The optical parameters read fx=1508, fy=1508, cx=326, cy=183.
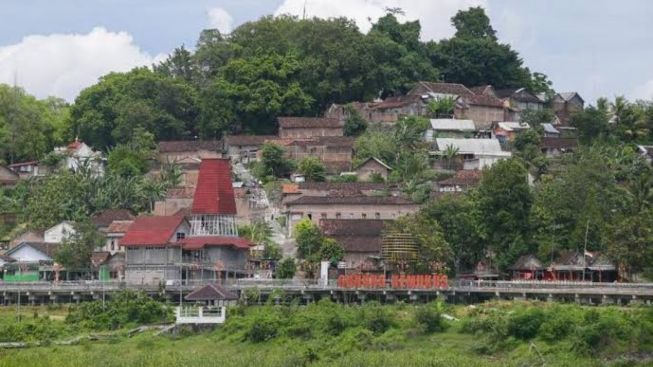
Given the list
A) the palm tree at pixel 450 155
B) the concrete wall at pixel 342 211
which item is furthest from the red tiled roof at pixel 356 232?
the palm tree at pixel 450 155

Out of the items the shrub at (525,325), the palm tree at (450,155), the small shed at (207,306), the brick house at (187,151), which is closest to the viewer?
the shrub at (525,325)

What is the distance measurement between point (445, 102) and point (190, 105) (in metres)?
18.6

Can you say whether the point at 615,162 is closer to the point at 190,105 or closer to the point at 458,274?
the point at 458,274

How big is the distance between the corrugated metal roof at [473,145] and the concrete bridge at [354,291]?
24.1 meters

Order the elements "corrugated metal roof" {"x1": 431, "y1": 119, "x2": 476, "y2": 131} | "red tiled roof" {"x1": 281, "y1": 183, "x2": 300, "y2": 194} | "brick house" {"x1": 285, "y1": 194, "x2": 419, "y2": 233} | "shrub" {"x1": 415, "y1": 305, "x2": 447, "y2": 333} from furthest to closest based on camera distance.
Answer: "corrugated metal roof" {"x1": 431, "y1": 119, "x2": 476, "y2": 131} → "red tiled roof" {"x1": 281, "y1": 183, "x2": 300, "y2": 194} → "brick house" {"x1": 285, "y1": 194, "x2": 419, "y2": 233} → "shrub" {"x1": 415, "y1": 305, "x2": 447, "y2": 333}

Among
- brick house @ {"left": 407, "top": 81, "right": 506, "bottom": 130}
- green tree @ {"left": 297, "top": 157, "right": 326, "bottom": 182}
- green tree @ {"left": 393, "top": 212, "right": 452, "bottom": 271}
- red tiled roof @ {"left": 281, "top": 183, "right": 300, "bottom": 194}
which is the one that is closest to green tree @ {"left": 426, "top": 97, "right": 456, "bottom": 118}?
brick house @ {"left": 407, "top": 81, "right": 506, "bottom": 130}

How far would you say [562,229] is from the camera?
76.8 m

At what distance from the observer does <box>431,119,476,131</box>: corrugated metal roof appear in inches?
3890

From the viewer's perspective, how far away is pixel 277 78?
102 metres

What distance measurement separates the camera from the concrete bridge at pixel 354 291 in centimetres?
6812

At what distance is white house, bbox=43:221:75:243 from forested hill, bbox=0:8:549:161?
1711 centimetres

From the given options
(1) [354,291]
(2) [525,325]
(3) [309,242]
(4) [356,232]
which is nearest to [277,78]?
(4) [356,232]

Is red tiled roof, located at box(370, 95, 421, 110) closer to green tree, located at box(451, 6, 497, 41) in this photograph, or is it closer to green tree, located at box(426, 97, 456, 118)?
green tree, located at box(426, 97, 456, 118)

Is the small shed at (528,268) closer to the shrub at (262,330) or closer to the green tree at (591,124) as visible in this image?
the shrub at (262,330)
